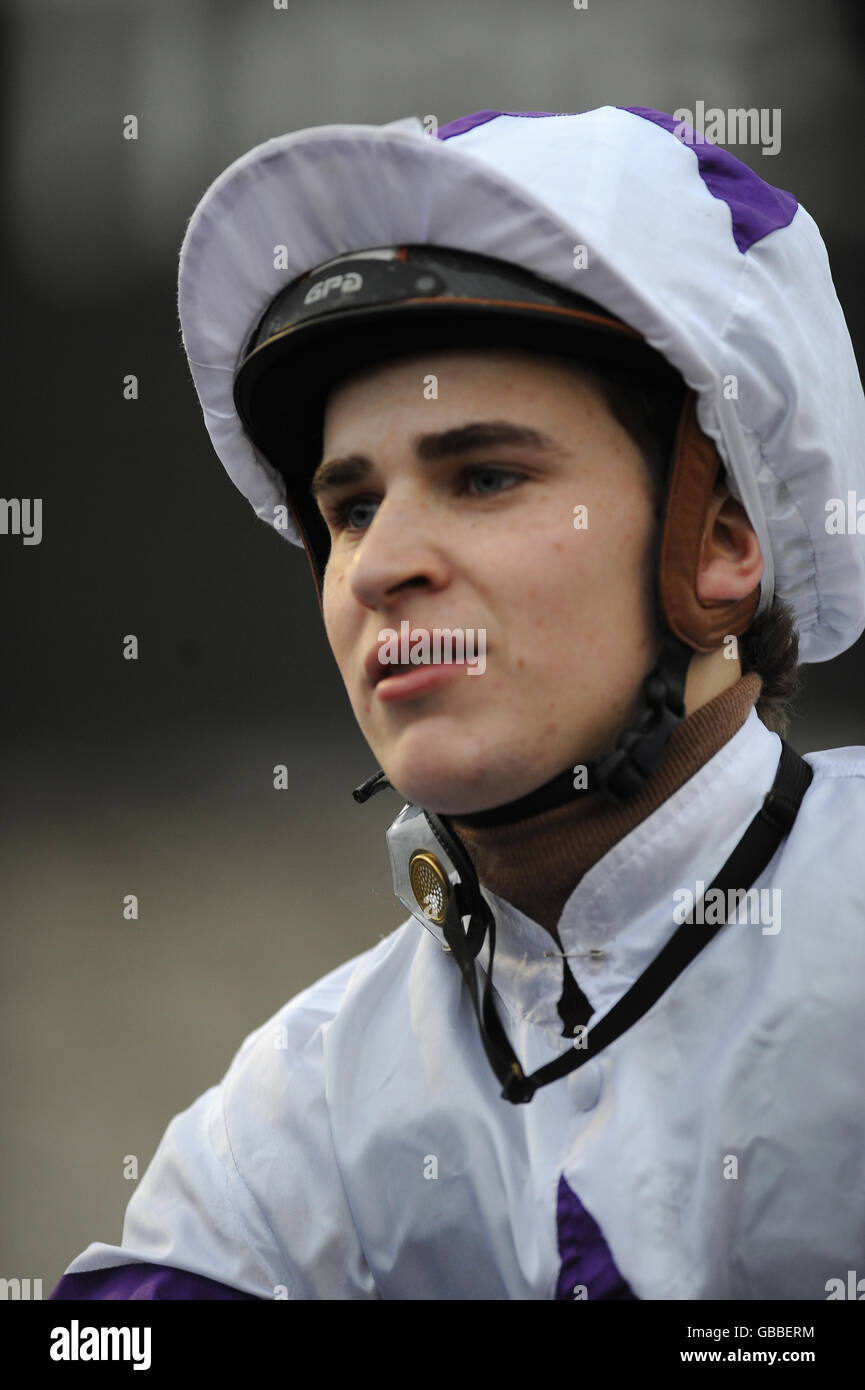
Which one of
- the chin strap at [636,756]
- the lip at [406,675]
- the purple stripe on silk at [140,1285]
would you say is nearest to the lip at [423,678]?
the lip at [406,675]

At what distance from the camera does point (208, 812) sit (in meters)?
3.15

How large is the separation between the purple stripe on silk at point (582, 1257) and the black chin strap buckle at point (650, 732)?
1.07ft

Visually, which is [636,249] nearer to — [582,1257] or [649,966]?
[649,966]

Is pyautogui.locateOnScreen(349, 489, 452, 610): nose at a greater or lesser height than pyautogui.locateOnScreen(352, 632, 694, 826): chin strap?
greater

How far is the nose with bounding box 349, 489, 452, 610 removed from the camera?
1.12 metres

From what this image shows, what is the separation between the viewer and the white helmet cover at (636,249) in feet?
3.63

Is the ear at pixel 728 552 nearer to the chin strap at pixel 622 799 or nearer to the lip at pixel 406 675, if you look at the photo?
the chin strap at pixel 622 799

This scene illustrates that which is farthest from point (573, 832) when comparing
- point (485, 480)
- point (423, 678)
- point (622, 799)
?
point (485, 480)

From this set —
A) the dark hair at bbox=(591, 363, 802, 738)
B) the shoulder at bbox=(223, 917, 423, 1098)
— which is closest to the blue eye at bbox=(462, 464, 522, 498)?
the dark hair at bbox=(591, 363, 802, 738)

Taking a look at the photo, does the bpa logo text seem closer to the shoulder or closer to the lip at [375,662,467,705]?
the lip at [375,662,467,705]

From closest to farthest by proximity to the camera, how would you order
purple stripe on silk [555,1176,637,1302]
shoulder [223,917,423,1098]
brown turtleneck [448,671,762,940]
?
purple stripe on silk [555,1176,637,1302] → brown turtleneck [448,671,762,940] → shoulder [223,917,423,1098]

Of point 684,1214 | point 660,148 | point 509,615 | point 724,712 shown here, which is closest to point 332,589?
point 509,615

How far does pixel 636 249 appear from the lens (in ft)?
3.68
